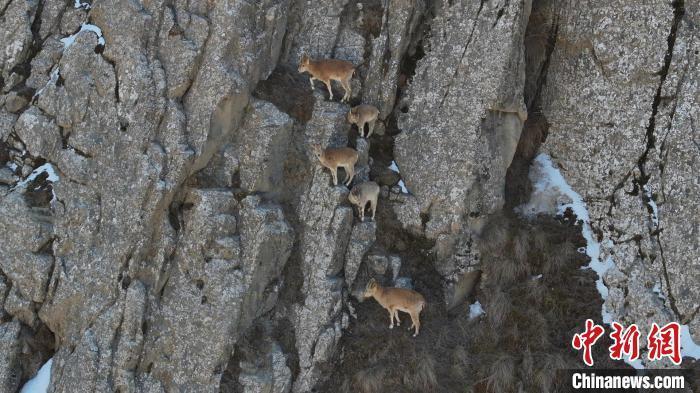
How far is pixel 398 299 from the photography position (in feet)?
38.5

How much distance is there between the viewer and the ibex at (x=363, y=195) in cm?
1211

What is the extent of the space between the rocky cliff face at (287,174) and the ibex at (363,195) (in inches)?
9.5

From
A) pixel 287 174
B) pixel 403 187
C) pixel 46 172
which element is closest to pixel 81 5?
pixel 46 172

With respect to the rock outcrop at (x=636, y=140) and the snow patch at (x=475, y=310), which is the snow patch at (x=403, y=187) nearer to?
the snow patch at (x=475, y=310)

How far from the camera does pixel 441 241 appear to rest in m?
12.7

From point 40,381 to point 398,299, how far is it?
255 inches

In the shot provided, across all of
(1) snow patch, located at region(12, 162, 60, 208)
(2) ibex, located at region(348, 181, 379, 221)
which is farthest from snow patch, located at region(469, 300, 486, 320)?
(1) snow patch, located at region(12, 162, 60, 208)

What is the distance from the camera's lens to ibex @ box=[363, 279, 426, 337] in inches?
462

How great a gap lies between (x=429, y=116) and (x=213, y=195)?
4546mm

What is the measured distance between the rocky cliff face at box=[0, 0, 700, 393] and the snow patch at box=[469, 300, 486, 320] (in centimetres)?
16

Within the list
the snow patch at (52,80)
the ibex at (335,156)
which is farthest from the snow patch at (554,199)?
the snow patch at (52,80)

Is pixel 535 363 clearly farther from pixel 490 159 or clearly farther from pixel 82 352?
pixel 82 352

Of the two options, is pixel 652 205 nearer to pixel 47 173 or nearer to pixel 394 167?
pixel 394 167

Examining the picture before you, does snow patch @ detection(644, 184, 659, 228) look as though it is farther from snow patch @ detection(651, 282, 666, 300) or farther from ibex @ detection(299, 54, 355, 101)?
ibex @ detection(299, 54, 355, 101)
